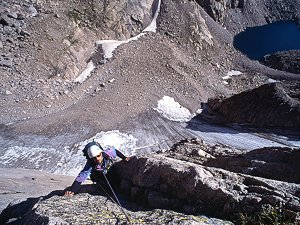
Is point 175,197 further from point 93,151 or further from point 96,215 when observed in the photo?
point 93,151

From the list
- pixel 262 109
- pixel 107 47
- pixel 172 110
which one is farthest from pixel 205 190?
pixel 107 47

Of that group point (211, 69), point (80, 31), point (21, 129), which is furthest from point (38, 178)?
point (211, 69)

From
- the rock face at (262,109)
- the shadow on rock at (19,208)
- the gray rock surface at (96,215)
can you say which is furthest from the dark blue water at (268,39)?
the gray rock surface at (96,215)

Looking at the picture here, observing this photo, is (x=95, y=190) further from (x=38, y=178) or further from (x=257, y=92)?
(x=257, y=92)

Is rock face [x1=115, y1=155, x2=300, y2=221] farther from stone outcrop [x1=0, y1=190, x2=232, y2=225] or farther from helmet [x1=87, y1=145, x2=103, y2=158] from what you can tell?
helmet [x1=87, y1=145, x2=103, y2=158]

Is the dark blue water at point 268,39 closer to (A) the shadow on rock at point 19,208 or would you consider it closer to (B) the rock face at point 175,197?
(B) the rock face at point 175,197

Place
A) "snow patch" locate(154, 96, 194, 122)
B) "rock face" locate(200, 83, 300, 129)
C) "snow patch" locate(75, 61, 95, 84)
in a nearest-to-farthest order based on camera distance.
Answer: "rock face" locate(200, 83, 300, 129), "snow patch" locate(154, 96, 194, 122), "snow patch" locate(75, 61, 95, 84)

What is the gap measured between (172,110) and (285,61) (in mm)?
22857

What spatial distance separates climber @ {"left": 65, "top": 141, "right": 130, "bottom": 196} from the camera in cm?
792

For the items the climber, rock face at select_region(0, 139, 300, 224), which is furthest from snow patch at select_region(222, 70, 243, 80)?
the climber

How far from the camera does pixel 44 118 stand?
24.8 m

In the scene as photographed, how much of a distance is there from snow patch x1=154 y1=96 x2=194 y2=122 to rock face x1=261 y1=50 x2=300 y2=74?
20.1 meters

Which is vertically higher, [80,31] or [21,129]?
[80,31]

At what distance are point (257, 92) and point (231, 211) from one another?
897 inches
